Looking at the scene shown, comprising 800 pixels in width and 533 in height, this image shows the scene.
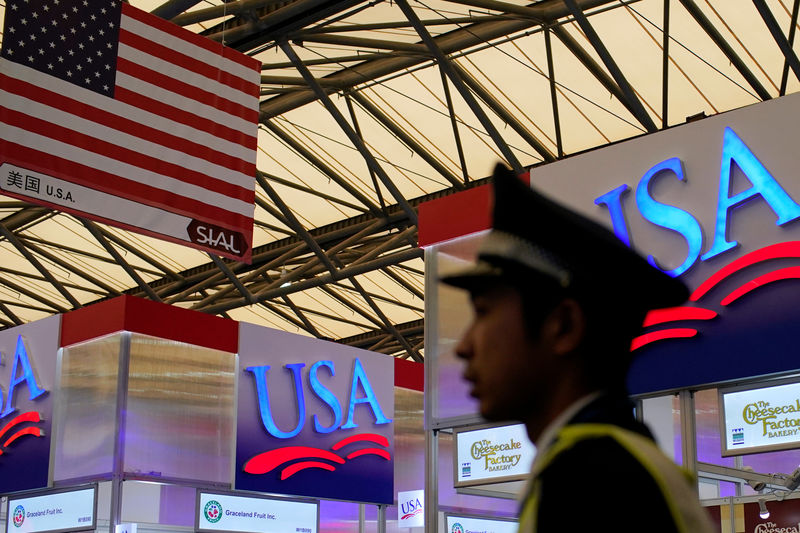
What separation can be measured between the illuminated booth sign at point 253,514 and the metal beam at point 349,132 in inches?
223

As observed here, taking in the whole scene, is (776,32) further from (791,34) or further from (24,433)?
(24,433)

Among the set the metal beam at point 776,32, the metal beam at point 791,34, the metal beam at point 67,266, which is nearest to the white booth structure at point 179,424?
the metal beam at point 791,34

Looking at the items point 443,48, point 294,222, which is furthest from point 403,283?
point 443,48

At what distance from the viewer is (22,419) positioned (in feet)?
41.5

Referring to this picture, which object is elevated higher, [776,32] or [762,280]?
[776,32]

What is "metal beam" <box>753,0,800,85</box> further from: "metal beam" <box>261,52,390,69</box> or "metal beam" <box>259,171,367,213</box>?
"metal beam" <box>259,171,367,213</box>

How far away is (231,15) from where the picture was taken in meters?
14.9

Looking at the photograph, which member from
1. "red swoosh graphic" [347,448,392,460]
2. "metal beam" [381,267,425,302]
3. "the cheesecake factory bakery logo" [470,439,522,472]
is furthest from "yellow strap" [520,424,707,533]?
"metal beam" [381,267,425,302]

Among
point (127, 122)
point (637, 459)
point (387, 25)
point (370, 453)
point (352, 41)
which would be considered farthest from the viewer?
point (352, 41)

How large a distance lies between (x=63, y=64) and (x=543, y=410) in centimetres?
658

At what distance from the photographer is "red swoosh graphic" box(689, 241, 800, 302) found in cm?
669

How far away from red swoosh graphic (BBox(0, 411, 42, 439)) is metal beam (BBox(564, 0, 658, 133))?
724 cm

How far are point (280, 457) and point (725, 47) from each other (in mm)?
7031

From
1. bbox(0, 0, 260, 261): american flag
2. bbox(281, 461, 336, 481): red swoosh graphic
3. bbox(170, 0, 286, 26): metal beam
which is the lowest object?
bbox(281, 461, 336, 481): red swoosh graphic
